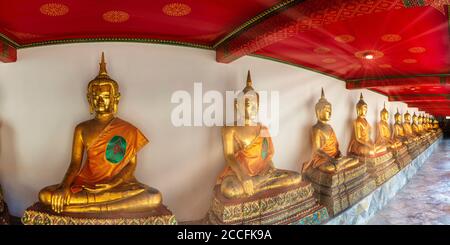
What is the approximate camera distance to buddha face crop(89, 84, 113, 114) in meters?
2.60

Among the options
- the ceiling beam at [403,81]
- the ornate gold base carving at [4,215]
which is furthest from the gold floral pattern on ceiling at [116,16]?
the ceiling beam at [403,81]

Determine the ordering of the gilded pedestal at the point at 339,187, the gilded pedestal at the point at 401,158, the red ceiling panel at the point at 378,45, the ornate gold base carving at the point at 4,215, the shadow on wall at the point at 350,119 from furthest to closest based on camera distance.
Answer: the gilded pedestal at the point at 401,158
the shadow on wall at the point at 350,119
the gilded pedestal at the point at 339,187
the ornate gold base carving at the point at 4,215
the red ceiling panel at the point at 378,45

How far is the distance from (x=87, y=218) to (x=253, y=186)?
4.87 feet

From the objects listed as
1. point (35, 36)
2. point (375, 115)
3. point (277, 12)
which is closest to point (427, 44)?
point (277, 12)

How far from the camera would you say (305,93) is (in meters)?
4.48

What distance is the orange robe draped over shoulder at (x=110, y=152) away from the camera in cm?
256

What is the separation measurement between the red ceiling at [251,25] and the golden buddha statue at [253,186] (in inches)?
31.2

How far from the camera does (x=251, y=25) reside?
2.48 metres

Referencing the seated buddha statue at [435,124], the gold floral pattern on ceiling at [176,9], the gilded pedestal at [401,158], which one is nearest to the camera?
the gold floral pattern on ceiling at [176,9]

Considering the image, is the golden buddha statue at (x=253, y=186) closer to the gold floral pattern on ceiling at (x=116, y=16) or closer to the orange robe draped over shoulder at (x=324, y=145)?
the orange robe draped over shoulder at (x=324, y=145)

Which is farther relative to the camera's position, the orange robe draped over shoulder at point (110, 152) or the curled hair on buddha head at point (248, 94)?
the curled hair on buddha head at point (248, 94)

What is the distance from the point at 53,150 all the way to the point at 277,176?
2256 mm

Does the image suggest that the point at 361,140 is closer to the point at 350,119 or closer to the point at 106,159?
the point at 350,119

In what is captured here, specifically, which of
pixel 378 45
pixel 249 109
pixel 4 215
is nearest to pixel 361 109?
pixel 378 45
